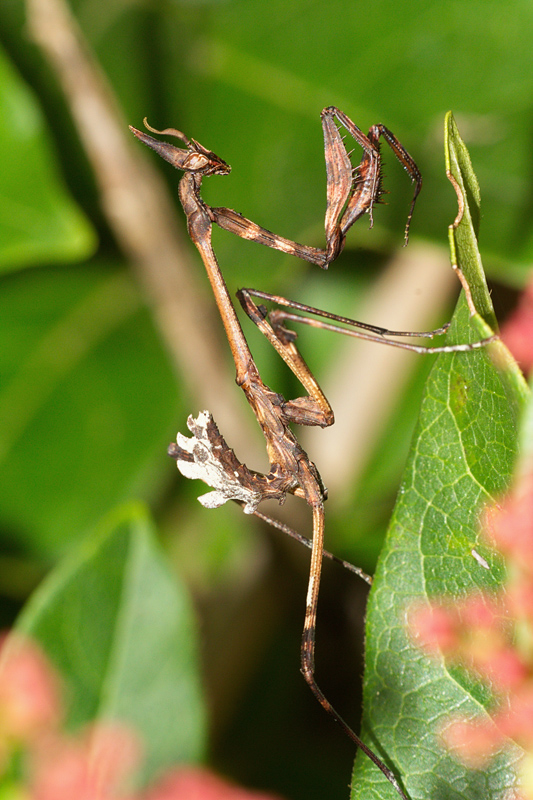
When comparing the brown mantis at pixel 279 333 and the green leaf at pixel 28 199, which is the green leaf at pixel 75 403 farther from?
the brown mantis at pixel 279 333

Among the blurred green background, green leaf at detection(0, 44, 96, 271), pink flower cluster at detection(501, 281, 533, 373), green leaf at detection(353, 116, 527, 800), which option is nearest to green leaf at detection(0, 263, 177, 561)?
the blurred green background

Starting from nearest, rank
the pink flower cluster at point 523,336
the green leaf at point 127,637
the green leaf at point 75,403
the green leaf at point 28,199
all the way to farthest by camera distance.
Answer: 1. the pink flower cluster at point 523,336
2. the green leaf at point 127,637
3. the green leaf at point 28,199
4. the green leaf at point 75,403

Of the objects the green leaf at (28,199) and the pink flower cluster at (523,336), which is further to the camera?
the green leaf at (28,199)

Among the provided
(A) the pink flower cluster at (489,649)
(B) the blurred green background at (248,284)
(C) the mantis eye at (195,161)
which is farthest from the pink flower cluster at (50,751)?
(C) the mantis eye at (195,161)

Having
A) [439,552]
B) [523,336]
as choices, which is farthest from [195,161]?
[439,552]

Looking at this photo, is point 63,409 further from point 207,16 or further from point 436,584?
point 436,584

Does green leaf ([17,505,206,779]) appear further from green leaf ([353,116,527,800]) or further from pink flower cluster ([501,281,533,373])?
pink flower cluster ([501,281,533,373])

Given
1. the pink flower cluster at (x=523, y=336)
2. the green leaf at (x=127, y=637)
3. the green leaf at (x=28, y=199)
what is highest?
the green leaf at (x=28, y=199)

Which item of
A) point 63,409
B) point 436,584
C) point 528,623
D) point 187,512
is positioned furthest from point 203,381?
point 528,623
